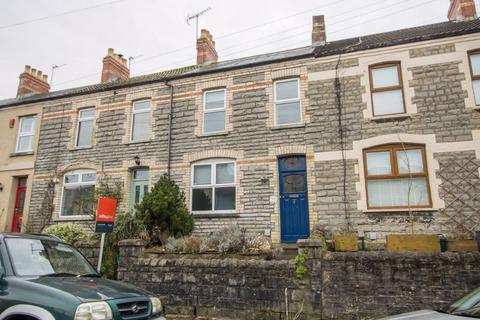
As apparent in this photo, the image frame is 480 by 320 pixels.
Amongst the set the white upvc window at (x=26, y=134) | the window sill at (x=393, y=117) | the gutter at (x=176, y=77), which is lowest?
the window sill at (x=393, y=117)

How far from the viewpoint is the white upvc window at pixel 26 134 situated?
15.9m

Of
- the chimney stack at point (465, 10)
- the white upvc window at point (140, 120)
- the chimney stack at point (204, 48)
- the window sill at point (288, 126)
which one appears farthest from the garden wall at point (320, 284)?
the chimney stack at point (204, 48)

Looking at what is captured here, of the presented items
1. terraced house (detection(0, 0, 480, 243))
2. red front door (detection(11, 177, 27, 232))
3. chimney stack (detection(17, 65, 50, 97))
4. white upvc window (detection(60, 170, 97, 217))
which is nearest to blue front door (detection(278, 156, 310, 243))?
terraced house (detection(0, 0, 480, 243))

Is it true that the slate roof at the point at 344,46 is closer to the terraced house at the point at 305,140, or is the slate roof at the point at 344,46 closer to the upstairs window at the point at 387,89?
the terraced house at the point at 305,140

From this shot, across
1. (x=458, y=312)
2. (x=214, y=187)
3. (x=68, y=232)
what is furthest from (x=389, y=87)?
(x=68, y=232)

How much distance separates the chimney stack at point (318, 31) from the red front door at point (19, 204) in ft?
45.9

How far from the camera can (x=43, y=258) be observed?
4.76m

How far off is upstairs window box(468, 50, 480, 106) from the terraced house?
4 cm

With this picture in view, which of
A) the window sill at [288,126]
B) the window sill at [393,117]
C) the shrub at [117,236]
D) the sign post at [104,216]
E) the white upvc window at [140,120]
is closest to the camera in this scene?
the sign post at [104,216]

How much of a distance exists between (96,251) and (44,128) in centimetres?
919

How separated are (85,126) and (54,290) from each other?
41.3ft

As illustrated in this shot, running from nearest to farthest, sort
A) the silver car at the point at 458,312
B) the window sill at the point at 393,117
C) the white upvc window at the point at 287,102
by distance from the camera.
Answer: the silver car at the point at 458,312
the window sill at the point at 393,117
the white upvc window at the point at 287,102

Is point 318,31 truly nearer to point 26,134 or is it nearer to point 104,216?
point 104,216

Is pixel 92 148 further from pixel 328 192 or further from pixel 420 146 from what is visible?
pixel 420 146
